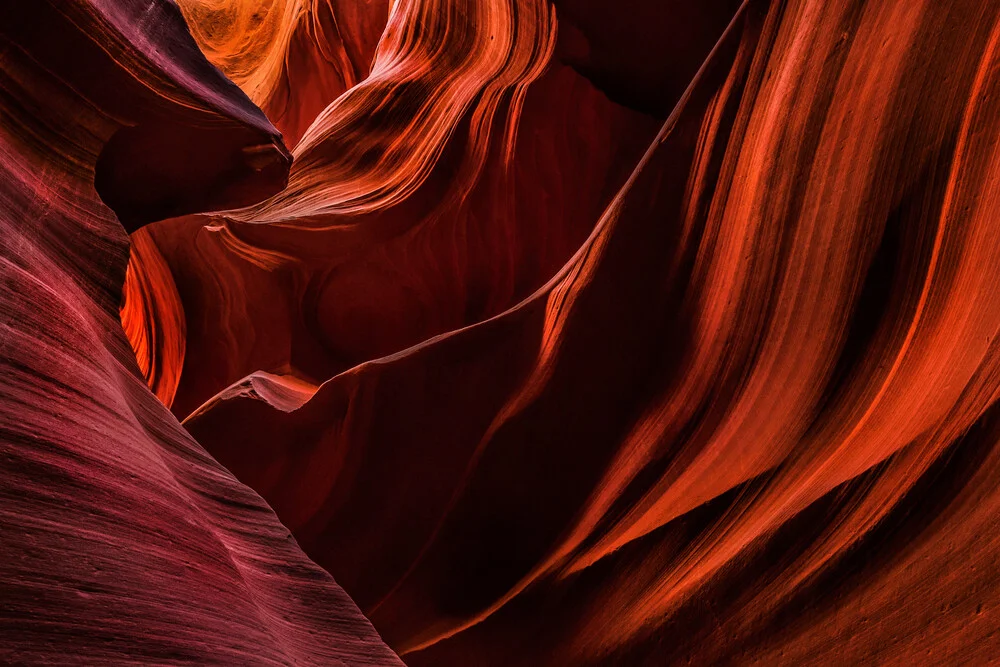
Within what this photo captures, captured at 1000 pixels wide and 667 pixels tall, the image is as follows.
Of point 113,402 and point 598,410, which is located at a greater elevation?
point 113,402

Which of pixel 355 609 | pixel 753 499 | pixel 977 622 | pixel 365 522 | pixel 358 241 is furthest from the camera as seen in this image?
pixel 358 241

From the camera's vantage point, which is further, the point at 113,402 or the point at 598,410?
the point at 598,410

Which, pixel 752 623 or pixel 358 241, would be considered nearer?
pixel 752 623

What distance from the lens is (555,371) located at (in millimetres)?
1646

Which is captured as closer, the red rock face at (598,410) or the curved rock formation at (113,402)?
the curved rock formation at (113,402)

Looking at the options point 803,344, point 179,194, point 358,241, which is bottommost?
point 803,344

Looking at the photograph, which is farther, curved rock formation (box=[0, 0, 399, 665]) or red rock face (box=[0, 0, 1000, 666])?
red rock face (box=[0, 0, 1000, 666])

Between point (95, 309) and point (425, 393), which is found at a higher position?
point (95, 309)

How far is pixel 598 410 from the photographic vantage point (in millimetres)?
1582

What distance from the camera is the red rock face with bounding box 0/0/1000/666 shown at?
90 centimetres

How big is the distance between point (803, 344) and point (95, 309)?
103 cm

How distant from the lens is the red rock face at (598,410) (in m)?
0.90

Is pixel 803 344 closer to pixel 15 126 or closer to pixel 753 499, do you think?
pixel 753 499

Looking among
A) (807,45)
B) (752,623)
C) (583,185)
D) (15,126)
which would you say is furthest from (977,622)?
(583,185)
